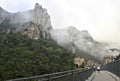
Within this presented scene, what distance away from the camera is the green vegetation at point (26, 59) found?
304ft

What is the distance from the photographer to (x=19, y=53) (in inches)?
5231

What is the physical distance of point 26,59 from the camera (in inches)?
4882

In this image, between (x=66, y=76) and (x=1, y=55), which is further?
(x=1, y=55)

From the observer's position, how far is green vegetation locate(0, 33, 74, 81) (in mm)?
92562

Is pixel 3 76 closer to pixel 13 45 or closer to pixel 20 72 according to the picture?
pixel 20 72

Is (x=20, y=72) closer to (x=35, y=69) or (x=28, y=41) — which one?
(x=35, y=69)

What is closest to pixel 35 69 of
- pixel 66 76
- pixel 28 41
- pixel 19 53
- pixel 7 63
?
pixel 7 63

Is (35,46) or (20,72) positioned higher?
(35,46)

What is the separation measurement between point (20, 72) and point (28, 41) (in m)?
81.9

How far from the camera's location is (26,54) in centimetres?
13450

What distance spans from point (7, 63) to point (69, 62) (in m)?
59.3

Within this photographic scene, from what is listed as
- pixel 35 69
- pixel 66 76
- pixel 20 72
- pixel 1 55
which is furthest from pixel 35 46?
pixel 66 76

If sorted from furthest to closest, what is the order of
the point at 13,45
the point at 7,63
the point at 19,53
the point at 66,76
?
the point at 13,45 → the point at 19,53 → the point at 7,63 → the point at 66,76

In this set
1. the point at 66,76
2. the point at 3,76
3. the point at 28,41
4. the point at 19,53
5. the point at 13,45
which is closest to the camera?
the point at 66,76
